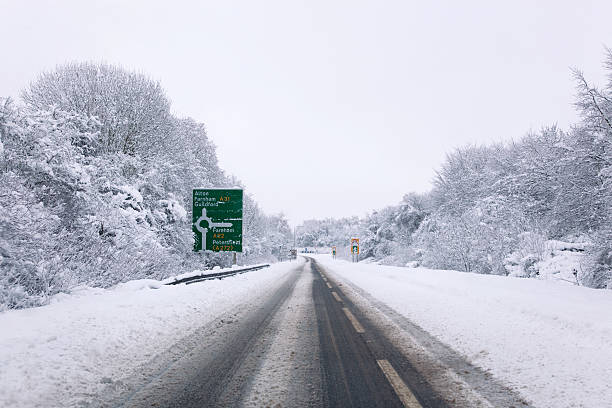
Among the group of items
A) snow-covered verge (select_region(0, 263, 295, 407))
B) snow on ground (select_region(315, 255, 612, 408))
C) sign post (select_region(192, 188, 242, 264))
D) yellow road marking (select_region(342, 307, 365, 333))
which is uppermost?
sign post (select_region(192, 188, 242, 264))

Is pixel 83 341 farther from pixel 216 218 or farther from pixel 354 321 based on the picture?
pixel 216 218

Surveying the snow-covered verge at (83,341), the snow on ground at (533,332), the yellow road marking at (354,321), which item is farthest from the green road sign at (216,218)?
the yellow road marking at (354,321)

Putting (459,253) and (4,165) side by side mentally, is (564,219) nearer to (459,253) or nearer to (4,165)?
(459,253)

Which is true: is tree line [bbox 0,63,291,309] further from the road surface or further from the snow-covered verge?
the road surface

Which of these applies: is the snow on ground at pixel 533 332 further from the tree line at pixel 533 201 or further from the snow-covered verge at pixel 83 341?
the tree line at pixel 533 201

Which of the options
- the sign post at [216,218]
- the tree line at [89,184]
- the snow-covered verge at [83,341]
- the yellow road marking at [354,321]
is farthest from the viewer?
the sign post at [216,218]

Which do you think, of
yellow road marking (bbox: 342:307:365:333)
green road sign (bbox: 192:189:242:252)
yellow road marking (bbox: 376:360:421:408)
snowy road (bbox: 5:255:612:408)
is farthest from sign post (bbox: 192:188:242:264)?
yellow road marking (bbox: 376:360:421:408)

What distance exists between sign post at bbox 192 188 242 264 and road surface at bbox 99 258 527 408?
41.6 ft

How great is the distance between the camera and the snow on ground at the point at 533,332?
3.19 metres

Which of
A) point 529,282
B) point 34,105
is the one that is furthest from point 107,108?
point 529,282

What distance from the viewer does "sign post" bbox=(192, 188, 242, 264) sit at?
59.4ft

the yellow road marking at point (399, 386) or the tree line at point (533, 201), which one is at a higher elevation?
the tree line at point (533, 201)

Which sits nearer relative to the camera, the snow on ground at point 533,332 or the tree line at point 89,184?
the snow on ground at point 533,332

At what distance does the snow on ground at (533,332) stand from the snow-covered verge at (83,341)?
4.17m
